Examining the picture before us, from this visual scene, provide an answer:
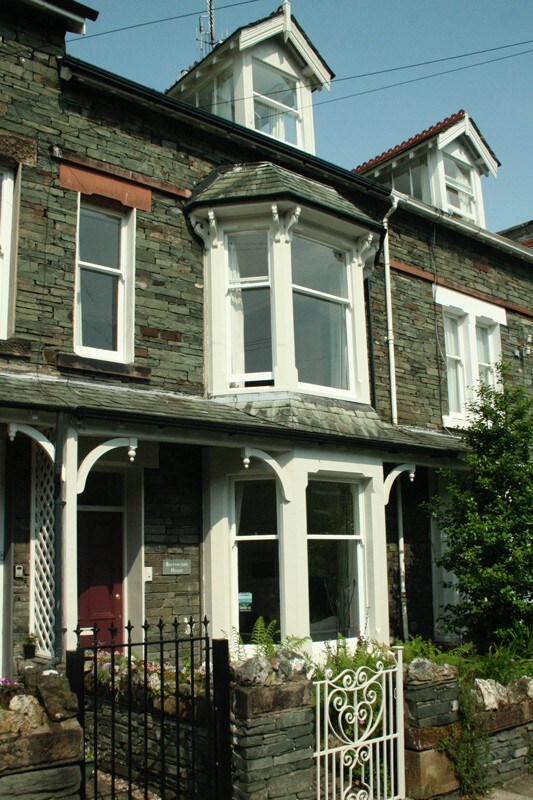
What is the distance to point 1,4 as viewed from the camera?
31.2ft

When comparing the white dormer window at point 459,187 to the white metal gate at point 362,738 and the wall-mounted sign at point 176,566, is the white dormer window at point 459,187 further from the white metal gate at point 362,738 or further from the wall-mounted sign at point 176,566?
the white metal gate at point 362,738

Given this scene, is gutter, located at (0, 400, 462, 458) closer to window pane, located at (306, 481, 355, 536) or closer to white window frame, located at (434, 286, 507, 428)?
window pane, located at (306, 481, 355, 536)

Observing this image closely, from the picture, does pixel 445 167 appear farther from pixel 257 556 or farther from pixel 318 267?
pixel 257 556

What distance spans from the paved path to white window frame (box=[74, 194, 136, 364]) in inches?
242

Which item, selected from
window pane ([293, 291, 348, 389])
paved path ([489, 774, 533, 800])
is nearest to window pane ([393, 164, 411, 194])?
window pane ([293, 291, 348, 389])

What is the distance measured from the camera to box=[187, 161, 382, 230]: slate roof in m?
10.6

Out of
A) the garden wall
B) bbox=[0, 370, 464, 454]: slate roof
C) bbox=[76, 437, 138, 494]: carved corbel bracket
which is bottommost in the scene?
the garden wall

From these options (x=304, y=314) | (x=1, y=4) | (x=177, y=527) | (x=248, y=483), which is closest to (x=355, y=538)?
(x=248, y=483)

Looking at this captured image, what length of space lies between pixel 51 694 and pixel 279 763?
1.78 metres

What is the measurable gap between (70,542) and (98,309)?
3.30 metres

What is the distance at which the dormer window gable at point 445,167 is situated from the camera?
1491 centimetres

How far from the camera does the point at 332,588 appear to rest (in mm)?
10758

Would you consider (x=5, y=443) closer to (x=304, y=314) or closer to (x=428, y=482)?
(x=304, y=314)

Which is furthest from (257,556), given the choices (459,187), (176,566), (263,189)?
(459,187)
